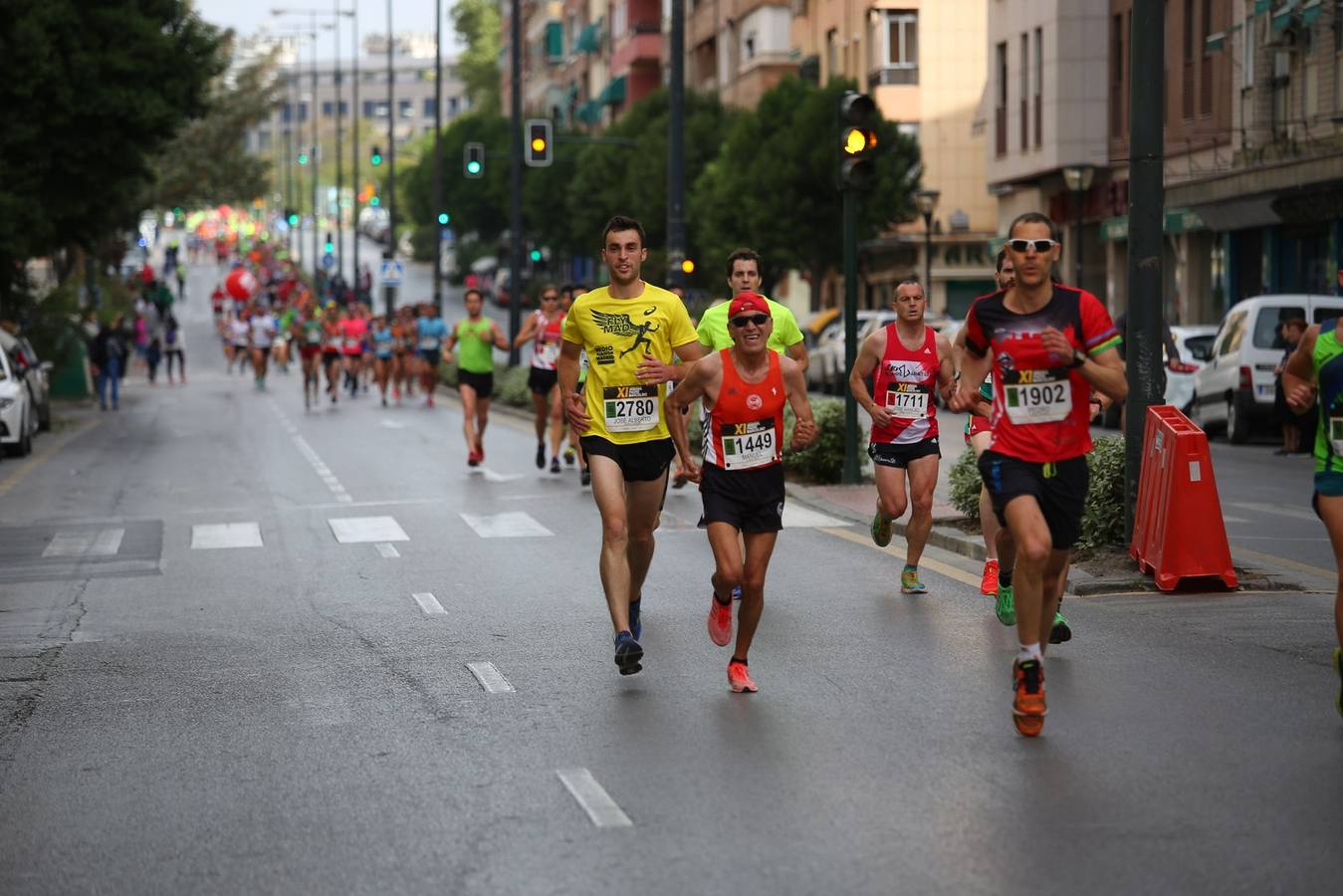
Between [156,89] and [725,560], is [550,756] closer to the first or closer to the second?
[725,560]

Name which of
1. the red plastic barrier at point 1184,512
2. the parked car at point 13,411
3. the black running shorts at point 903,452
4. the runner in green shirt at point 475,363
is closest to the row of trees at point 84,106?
the parked car at point 13,411

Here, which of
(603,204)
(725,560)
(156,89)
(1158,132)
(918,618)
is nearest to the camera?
(725,560)

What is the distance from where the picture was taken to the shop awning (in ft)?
140

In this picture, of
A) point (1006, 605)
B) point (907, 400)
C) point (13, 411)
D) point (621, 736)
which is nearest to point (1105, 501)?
point (907, 400)

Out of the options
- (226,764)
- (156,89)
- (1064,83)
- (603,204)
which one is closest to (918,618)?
(226,764)

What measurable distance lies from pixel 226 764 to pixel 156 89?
29646 mm

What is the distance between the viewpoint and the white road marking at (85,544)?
16406 millimetres

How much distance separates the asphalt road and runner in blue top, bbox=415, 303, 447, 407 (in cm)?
2456

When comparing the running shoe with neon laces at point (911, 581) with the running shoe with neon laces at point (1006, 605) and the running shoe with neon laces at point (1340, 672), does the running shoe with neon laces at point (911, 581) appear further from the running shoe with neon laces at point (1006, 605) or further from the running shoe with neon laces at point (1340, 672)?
the running shoe with neon laces at point (1340, 672)

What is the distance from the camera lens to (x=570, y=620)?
11938 millimetres

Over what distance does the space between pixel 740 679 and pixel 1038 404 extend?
5.63 ft

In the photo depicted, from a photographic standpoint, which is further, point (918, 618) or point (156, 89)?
point (156, 89)

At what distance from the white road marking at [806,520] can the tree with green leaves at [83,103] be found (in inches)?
723

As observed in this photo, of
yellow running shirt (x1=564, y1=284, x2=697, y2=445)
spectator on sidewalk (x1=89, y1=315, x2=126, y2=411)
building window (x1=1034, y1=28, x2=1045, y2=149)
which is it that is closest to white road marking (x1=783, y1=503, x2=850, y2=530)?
yellow running shirt (x1=564, y1=284, x2=697, y2=445)
